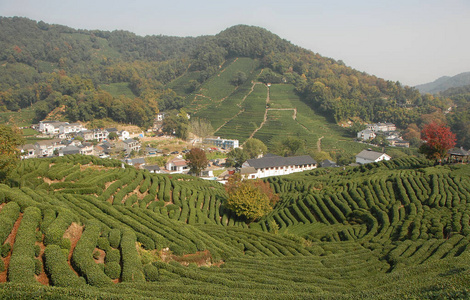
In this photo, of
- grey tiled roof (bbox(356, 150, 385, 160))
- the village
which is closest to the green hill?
the village

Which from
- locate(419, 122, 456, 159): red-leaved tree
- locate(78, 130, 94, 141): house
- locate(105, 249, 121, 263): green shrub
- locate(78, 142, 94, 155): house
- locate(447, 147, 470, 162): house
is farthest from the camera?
locate(78, 130, 94, 141): house

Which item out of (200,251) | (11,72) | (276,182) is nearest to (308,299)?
(200,251)

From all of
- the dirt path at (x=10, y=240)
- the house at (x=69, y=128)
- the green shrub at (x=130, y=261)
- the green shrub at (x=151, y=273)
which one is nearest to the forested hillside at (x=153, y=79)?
the house at (x=69, y=128)

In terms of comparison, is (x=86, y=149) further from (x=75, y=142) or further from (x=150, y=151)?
(x=150, y=151)

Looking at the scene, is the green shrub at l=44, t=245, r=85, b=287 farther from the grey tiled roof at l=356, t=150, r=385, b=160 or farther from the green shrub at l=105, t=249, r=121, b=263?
the grey tiled roof at l=356, t=150, r=385, b=160

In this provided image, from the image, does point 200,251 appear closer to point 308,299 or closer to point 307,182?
point 308,299

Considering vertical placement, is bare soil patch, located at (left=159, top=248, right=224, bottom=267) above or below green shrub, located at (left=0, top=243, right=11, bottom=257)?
below
